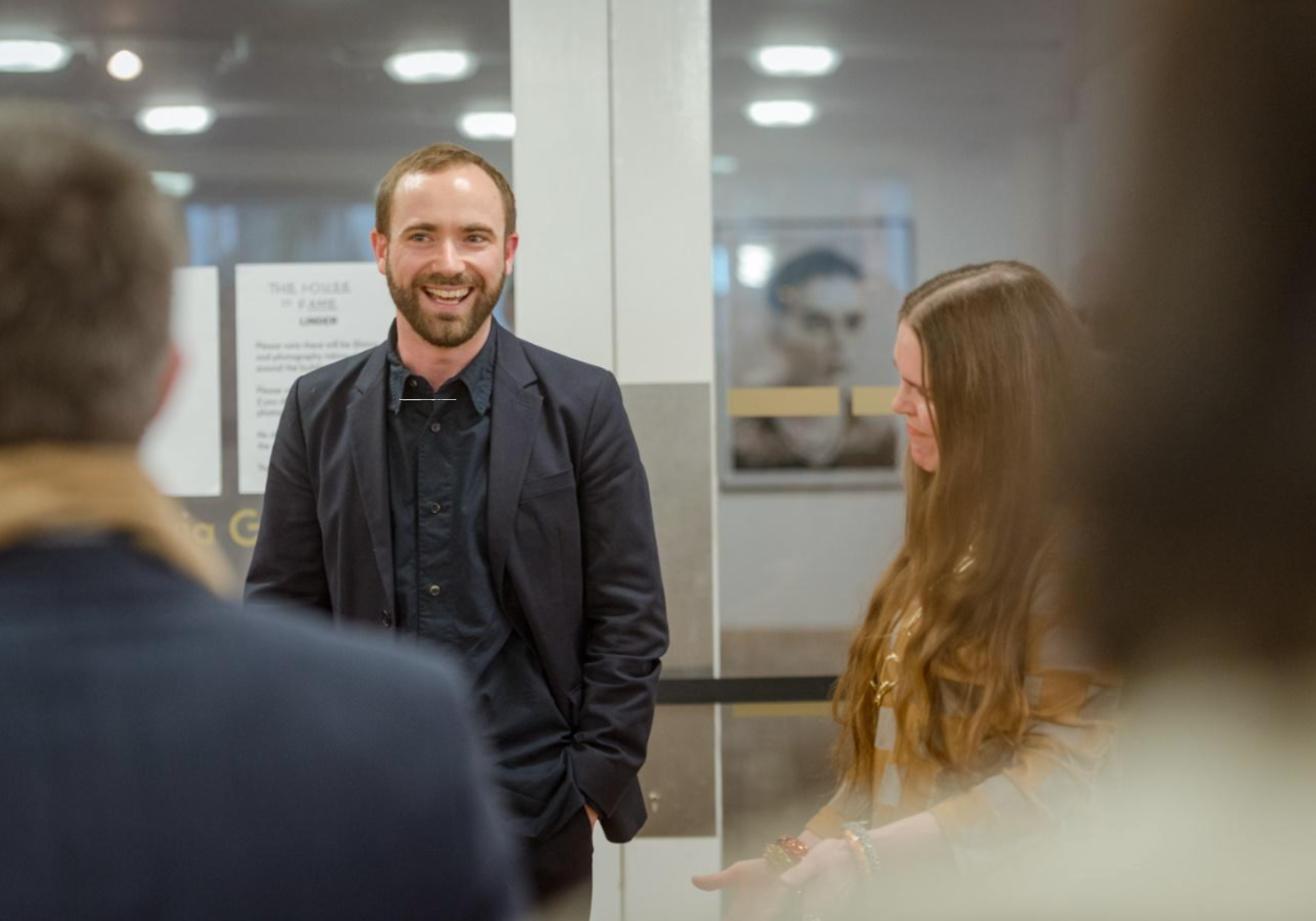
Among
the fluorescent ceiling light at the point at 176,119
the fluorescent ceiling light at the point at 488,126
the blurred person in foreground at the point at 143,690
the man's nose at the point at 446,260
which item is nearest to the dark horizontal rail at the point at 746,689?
the man's nose at the point at 446,260

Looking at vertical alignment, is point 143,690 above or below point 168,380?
below

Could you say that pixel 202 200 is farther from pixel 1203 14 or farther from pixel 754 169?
pixel 1203 14

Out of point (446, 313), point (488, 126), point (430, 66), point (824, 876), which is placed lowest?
point (824, 876)

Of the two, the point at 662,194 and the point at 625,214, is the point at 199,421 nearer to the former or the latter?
the point at 625,214

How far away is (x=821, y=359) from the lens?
3668mm

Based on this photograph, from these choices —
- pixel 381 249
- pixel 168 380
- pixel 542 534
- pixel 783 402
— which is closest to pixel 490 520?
pixel 542 534

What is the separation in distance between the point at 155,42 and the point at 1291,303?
3730mm

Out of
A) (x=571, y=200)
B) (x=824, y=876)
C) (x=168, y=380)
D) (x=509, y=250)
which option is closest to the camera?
(x=168, y=380)

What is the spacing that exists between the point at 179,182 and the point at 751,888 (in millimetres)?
2655

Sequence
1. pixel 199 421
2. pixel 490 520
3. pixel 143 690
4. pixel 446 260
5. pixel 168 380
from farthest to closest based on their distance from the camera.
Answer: pixel 199 421 → pixel 446 260 → pixel 490 520 → pixel 168 380 → pixel 143 690

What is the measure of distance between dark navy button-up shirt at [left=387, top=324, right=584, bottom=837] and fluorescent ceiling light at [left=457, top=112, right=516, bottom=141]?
3.25 feet

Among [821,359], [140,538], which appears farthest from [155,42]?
[140,538]

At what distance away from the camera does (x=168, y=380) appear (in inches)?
39.6

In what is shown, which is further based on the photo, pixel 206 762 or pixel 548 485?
pixel 548 485
